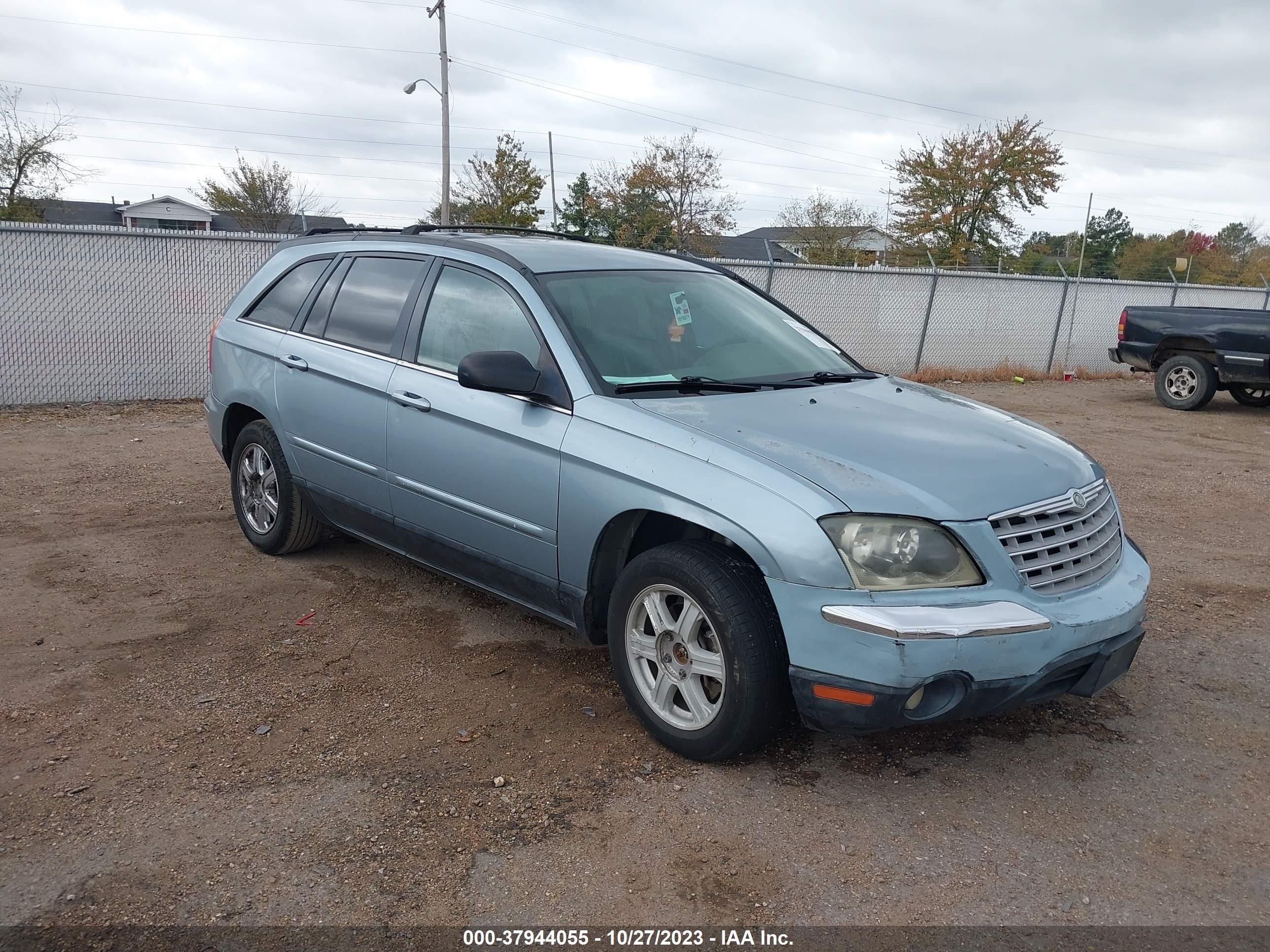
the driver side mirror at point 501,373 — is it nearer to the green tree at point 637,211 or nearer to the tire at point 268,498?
the tire at point 268,498

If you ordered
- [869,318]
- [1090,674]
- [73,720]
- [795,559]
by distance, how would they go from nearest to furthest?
[795,559] < [1090,674] < [73,720] < [869,318]

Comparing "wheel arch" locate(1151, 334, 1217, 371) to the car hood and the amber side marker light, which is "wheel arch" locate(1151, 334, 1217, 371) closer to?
the car hood

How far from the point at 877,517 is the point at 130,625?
335 centimetres

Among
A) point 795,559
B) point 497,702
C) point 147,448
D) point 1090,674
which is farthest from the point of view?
point 147,448

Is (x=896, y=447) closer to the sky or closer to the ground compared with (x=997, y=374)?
closer to the sky

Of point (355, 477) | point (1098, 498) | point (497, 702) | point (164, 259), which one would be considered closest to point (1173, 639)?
point (1098, 498)

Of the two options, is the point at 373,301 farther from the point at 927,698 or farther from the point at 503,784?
the point at 927,698

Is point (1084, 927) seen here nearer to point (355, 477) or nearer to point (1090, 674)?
point (1090, 674)

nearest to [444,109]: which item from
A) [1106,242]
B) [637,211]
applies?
[637,211]

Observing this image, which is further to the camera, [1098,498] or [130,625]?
[130,625]

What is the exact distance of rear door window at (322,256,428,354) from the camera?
4574 millimetres

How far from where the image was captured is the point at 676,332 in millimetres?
4219

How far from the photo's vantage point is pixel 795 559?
9.92 ft

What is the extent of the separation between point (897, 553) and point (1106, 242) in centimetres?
7349
